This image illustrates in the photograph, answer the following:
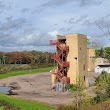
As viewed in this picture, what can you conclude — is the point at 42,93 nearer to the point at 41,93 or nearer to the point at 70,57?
the point at 41,93

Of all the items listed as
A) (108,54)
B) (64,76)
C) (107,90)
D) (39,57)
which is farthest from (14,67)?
(108,54)

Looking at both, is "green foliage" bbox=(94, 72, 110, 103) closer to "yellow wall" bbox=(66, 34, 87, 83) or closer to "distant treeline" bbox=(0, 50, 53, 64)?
"yellow wall" bbox=(66, 34, 87, 83)

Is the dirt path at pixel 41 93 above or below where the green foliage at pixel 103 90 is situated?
below

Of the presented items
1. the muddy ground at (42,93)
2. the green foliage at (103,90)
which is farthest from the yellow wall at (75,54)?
the green foliage at (103,90)

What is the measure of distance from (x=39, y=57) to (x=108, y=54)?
114 metres

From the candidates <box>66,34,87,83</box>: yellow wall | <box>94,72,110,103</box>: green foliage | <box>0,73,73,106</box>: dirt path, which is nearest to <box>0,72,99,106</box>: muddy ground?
<box>0,73,73,106</box>: dirt path

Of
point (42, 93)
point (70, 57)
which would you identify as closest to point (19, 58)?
point (70, 57)

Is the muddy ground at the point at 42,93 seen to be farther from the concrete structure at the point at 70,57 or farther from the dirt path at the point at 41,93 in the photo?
the concrete structure at the point at 70,57

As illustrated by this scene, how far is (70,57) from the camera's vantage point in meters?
57.3

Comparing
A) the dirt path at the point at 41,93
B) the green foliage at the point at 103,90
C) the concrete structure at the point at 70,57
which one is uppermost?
the concrete structure at the point at 70,57

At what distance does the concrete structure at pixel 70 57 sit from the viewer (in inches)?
2212

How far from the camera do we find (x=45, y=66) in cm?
11381

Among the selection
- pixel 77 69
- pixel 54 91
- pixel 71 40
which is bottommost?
pixel 54 91

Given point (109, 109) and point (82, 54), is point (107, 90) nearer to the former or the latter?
point (109, 109)
